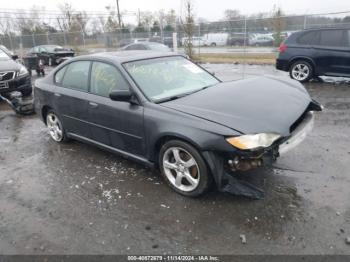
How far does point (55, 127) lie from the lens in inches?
210

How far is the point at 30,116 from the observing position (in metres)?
7.47

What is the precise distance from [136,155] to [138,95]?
0.76 m

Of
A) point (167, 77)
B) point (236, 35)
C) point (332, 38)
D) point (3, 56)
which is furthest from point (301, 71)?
point (236, 35)

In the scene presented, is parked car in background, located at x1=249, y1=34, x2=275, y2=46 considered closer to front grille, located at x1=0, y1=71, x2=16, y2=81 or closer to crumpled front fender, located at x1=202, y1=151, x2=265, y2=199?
front grille, located at x1=0, y1=71, x2=16, y2=81

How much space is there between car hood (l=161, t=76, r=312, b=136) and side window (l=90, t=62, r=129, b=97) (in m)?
0.75

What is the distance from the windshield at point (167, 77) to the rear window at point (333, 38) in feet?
20.1

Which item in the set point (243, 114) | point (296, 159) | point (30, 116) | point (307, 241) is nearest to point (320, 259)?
point (307, 241)

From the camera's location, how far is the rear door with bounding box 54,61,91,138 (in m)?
4.43

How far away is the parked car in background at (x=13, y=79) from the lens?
811 centimetres

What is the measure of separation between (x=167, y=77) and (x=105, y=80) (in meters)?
0.83

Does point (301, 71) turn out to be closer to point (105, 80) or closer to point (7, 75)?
point (105, 80)

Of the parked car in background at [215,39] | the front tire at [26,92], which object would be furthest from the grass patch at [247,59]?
the front tire at [26,92]

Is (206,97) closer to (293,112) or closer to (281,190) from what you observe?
(293,112)

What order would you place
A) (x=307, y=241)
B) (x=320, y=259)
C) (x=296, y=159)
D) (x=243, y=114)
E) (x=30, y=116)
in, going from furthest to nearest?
(x=30, y=116) → (x=296, y=159) → (x=243, y=114) → (x=307, y=241) → (x=320, y=259)
